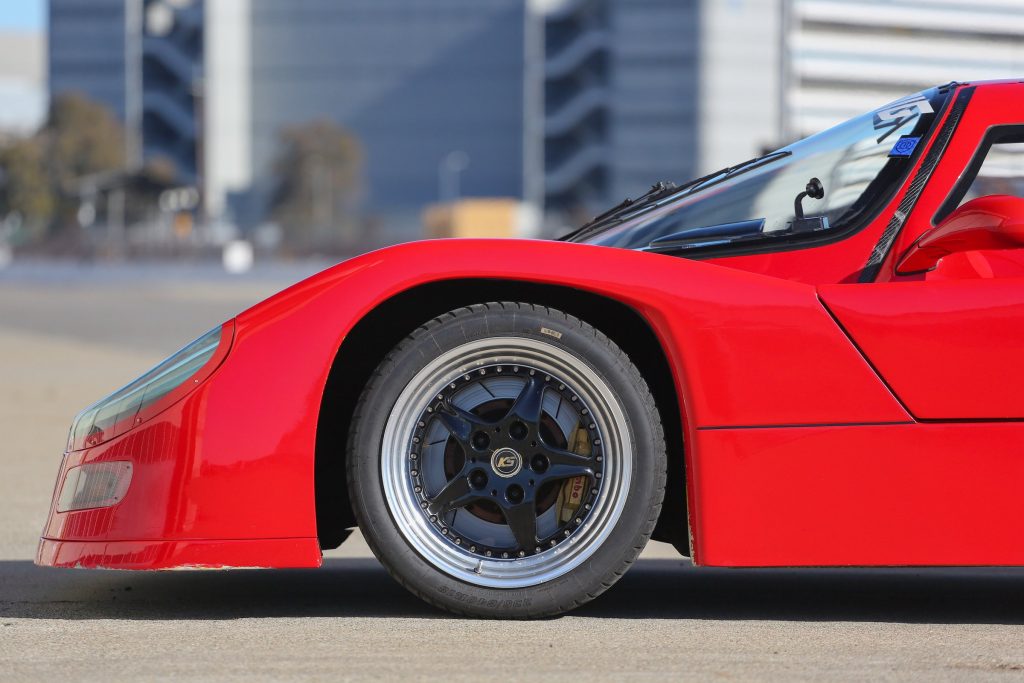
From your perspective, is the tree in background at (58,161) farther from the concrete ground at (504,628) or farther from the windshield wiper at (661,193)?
the windshield wiper at (661,193)

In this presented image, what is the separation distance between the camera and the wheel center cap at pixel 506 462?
3.18 m

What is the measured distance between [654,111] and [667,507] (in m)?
92.7

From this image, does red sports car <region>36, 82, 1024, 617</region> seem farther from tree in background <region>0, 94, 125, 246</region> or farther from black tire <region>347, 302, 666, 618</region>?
tree in background <region>0, 94, 125, 246</region>

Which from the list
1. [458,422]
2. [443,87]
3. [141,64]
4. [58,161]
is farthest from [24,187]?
[458,422]

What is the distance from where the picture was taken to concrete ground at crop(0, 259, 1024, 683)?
2.85 metres

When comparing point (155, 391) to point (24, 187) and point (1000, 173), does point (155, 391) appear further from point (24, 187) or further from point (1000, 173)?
point (24, 187)

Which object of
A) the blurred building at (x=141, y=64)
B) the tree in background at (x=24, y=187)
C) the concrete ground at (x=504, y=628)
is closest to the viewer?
the concrete ground at (x=504, y=628)

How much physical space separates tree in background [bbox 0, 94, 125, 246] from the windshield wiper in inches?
3106

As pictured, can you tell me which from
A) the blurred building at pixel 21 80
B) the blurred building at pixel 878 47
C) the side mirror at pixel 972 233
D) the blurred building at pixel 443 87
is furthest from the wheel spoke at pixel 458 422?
the blurred building at pixel 21 80

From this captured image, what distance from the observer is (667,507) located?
11.2 ft

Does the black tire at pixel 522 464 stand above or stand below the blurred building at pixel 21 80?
below

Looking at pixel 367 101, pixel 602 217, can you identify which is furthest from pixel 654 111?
pixel 602 217

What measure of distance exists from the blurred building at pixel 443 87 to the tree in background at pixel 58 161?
773 centimetres

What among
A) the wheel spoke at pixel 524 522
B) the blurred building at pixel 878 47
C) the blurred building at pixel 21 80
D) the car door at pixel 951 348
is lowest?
the wheel spoke at pixel 524 522
